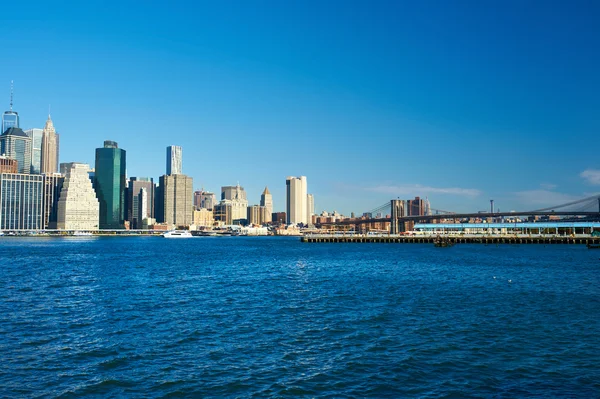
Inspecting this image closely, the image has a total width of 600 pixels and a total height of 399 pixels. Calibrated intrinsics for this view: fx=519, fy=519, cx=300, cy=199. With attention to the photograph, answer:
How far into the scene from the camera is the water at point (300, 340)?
50.4 ft

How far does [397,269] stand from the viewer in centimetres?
5466

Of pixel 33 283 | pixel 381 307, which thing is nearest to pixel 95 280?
pixel 33 283

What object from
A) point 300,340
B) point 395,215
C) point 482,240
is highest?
point 395,215

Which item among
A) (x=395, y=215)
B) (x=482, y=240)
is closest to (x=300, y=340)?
(x=482, y=240)

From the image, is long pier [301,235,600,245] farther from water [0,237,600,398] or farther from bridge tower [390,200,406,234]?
water [0,237,600,398]

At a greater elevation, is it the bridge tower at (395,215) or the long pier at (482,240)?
the bridge tower at (395,215)

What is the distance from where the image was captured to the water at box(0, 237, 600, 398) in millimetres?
15375

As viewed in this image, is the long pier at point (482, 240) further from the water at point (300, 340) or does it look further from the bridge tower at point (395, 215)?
the water at point (300, 340)

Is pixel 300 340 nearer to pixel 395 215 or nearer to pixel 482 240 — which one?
pixel 482 240

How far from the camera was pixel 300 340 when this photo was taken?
20922 mm

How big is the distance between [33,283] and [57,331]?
20.8m

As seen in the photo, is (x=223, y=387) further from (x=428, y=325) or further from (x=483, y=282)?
(x=483, y=282)

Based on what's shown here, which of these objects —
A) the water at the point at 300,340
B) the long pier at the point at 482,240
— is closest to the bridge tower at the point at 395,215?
the long pier at the point at 482,240

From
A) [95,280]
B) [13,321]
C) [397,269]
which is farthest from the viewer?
[397,269]
